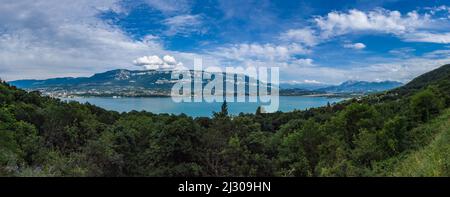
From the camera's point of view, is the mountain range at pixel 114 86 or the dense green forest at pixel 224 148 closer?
the dense green forest at pixel 224 148

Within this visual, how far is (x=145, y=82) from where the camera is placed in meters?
113

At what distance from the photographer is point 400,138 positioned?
61.8 ft

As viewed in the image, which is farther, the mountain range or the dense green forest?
the mountain range

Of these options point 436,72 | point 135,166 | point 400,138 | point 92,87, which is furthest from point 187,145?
point 436,72

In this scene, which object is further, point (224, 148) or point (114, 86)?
point (114, 86)

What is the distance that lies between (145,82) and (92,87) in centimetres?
2527

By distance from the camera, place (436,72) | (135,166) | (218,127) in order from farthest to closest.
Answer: (436,72) → (218,127) → (135,166)

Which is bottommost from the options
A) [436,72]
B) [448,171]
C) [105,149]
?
[105,149]

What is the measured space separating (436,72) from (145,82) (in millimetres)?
102723
